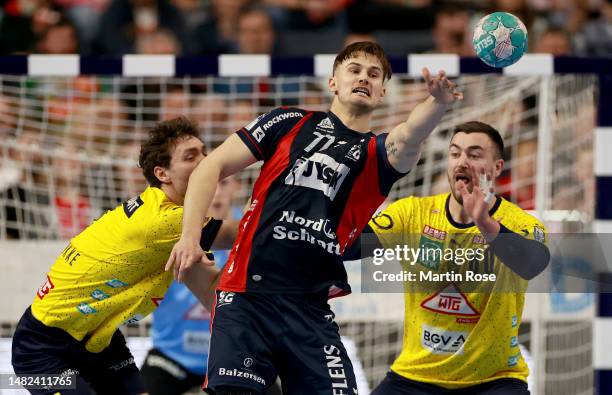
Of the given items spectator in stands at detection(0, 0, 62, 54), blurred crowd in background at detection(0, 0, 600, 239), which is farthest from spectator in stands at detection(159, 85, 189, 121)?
spectator in stands at detection(0, 0, 62, 54)

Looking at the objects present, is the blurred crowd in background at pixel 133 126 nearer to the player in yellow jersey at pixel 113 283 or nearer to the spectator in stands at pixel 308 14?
the player in yellow jersey at pixel 113 283

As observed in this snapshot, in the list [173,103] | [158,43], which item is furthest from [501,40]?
[158,43]

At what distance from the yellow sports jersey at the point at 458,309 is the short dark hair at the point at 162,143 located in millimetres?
1100

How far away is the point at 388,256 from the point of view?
571 cm

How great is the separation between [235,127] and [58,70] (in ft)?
6.92

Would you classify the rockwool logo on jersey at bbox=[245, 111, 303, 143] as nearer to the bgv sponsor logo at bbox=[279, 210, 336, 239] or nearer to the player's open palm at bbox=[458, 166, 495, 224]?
the bgv sponsor logo at bbox=[279, 210, 336, 239]

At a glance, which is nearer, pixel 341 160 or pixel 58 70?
pixel 341 160

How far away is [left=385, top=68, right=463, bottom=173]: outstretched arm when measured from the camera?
14.3 ft

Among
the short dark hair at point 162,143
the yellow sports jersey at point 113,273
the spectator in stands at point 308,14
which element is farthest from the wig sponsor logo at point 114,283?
the spectator in stands at point 308,14

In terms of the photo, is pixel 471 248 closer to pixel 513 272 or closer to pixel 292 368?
pixel 513 272

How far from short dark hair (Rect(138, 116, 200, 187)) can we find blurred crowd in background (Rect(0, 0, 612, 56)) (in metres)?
5.56

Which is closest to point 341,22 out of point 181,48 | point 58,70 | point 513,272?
point 181,48

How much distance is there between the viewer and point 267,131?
16.0 feet

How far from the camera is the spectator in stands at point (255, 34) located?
10.7 meters
